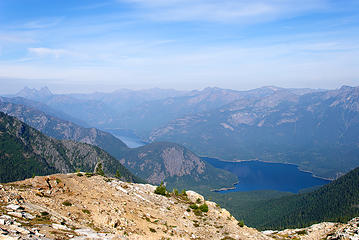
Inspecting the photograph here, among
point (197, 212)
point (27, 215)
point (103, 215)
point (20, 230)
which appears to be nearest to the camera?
point (20, 230)

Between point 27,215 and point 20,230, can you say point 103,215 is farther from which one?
point 20,230

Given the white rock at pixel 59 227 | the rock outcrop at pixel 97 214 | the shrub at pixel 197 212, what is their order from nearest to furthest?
1. the rock outcrop at pixel 97 214
2. the white rock at pixel 59 227
3. the shrub at pixel 197 212

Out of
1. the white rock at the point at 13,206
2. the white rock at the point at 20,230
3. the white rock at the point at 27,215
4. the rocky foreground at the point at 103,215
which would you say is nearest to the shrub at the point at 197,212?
the rocky foreground at the point at 103,215

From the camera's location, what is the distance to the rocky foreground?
90.7 feet

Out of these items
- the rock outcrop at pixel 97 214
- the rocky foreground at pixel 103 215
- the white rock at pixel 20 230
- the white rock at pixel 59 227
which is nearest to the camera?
the white rock at pixel 20 230

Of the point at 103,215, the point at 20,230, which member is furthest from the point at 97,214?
the point at 20,230

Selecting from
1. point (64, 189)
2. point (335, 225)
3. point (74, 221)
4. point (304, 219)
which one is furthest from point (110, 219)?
point (304, 219)

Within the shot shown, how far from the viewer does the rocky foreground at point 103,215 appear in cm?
2766

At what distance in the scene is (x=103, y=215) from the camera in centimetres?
3556

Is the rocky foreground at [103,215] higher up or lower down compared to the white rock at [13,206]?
lower down

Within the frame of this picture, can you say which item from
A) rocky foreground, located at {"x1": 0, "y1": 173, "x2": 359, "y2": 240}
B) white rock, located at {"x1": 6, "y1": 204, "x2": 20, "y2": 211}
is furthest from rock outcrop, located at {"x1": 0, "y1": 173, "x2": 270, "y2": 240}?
white rock, located at {"x1": 6, "y1": 204, "x2": 20, "y2": 211}

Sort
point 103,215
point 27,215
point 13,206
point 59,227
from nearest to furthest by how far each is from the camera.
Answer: point 59,227 < point 27,215 < point 13,206 < point 103,215

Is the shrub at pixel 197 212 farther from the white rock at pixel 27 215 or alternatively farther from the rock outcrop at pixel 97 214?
the white rock at pixel 27 215

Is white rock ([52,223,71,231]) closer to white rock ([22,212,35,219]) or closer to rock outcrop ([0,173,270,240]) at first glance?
rock outcrop ([0,173,270,240])
